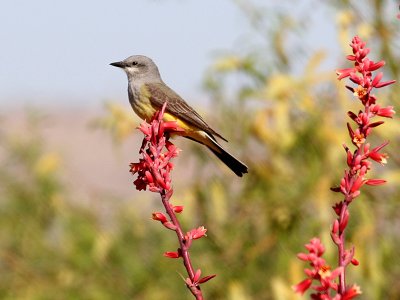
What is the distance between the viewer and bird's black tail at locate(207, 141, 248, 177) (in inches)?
223

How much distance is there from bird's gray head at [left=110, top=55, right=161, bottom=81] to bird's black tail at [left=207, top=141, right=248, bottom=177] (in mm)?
1053

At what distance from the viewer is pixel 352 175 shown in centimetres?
288

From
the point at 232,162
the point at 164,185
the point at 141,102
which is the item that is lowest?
the point at 164,185

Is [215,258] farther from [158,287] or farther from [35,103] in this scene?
[35,103]

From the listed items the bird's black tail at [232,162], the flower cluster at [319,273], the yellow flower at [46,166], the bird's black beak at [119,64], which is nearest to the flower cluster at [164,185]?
the flower cluster at [319,273]

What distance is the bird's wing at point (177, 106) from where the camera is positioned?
253 inches

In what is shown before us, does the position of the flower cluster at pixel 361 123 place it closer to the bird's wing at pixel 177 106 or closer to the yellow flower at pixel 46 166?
the bird's wing at pixel 177 106

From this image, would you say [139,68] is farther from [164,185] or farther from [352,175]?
[352,175]

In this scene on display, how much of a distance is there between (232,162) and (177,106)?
2.65 feet

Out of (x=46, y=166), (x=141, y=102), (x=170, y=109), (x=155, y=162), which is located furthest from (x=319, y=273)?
(x=46, y=166)

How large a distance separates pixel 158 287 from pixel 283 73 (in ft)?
9.64

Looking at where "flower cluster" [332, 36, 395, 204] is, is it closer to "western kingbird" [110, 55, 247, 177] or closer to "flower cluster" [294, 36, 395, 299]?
"flower cluster" [294, 36, 395, 299]

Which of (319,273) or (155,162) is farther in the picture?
(155,162)

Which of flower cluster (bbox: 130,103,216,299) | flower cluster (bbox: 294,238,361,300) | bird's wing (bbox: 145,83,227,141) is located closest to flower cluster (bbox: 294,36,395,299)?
flower cluster (bbox: 294,238,361,300)
